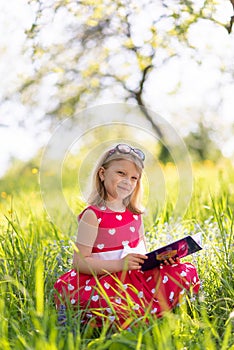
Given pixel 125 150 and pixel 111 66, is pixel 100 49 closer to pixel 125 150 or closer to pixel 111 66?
pixel 111 66

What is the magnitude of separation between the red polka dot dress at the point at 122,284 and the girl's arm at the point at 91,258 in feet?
0.09

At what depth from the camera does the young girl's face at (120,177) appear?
2.25 metres

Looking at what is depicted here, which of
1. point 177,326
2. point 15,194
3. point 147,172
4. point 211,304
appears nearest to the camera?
point 177,326

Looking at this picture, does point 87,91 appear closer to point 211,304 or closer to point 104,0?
point 104,0

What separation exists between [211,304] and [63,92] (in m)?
4.96

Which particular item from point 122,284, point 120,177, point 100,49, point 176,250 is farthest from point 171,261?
point 100,49

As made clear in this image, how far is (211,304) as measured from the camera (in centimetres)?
220

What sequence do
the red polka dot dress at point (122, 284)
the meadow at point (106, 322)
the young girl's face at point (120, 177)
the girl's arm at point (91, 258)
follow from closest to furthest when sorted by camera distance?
the meadow at point (106, 322)
the red polka dot dress at point (122, 284)
the girl's arm at point (91, 258)
the young girl's face at point (120, 177)

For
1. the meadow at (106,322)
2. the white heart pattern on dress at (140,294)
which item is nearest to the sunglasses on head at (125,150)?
the meadow at (106,322)

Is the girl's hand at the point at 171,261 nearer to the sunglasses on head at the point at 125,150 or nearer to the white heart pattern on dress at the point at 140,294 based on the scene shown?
the white heart pattern on dress at the point at 140,294

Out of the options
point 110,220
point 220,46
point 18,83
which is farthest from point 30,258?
point 18,83

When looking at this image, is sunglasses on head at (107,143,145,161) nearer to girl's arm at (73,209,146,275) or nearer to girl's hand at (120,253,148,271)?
girl's arm at (73,209,146,275)

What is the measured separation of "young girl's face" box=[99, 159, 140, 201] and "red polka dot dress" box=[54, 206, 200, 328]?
9cm

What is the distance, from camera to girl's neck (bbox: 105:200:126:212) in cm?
229
